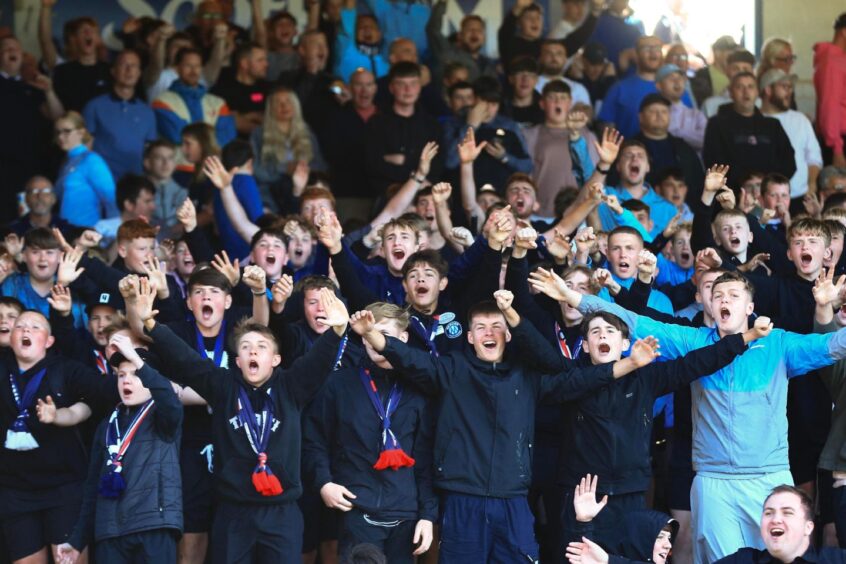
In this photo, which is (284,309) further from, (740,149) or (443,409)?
(740,149)

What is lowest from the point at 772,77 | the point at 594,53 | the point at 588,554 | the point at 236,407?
the point at 588,554

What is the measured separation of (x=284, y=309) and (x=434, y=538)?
1650 mm

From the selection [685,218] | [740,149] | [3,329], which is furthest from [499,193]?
[3,329]

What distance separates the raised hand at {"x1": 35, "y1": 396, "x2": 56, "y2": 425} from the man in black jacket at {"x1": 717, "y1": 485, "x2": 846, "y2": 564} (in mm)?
3995

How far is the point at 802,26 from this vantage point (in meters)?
15.5

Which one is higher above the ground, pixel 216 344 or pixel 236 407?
pixel 216 344

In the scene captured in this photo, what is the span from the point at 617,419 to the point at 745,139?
5.18 metres

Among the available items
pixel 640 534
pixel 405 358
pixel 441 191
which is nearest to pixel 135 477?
pixel 405 358

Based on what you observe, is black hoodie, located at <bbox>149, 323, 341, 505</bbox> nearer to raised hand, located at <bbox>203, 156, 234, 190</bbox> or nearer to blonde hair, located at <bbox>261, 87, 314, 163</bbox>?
raised hand, located at <bbox>203, 156, 234, 190</bbox>

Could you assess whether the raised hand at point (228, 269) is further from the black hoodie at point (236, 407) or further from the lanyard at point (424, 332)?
the lanyard at point (424, 332)

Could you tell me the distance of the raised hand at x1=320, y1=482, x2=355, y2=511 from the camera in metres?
8.20

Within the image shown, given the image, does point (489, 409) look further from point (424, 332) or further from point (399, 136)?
point (399, 136)

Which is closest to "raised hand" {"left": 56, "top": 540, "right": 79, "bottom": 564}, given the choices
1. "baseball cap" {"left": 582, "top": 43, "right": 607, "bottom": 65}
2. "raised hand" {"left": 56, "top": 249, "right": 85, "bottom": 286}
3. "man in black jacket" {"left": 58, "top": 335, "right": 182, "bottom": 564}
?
"man in black jacket" {"left": 58, "top": 335, "right": 182, "bottom": 564}

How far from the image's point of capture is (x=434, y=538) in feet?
Result: 29.3
